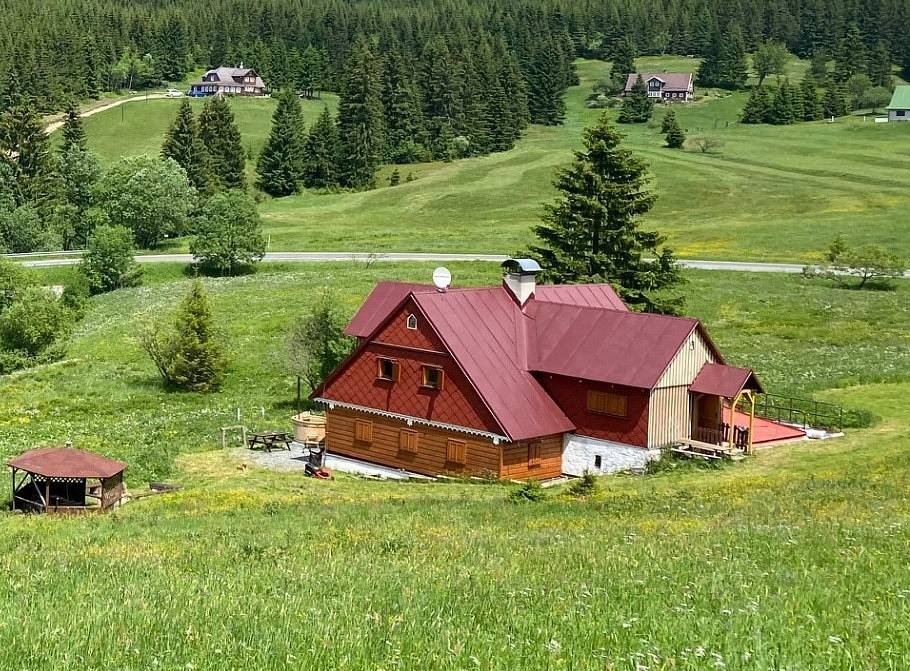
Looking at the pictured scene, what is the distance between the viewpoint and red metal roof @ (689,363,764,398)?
35.2 meters

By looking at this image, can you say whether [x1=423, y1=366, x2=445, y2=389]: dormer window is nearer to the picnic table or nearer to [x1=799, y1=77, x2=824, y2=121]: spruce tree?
the picnic table

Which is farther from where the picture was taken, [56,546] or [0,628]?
[56,546]

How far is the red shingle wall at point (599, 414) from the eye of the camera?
1358 inches

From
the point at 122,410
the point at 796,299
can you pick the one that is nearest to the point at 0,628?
the point at 122,410

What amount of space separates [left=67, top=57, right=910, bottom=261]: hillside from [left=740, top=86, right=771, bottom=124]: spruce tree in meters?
4.60

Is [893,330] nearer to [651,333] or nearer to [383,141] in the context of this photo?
[651,333]

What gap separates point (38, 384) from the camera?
173ft

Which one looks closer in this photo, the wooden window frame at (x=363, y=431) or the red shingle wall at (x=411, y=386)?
the red shingle wall at (x=411, y=386)

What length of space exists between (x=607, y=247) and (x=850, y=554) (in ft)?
145

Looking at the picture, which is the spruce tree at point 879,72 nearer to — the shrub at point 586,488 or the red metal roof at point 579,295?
the red metal roof at point 579,295

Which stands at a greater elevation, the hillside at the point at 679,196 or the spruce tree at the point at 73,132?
the spruce tree at the point at 73,132

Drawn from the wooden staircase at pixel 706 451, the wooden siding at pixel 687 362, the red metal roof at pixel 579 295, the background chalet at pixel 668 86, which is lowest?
the wooden staircase at pixel 706 451

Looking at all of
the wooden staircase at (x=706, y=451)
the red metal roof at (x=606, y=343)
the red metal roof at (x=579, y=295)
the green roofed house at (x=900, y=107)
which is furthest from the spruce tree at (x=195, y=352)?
the green roofed house at (x=900, y=107)

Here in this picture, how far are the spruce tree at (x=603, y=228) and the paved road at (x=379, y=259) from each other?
2188 cm
